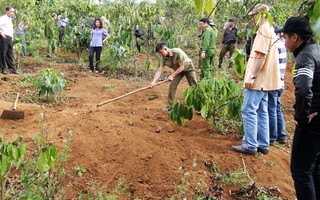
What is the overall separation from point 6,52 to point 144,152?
5.57 meters

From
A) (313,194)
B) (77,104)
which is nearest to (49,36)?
(77,104)

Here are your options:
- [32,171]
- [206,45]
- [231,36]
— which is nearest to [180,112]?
[32,171]

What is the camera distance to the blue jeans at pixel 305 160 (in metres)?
2.74

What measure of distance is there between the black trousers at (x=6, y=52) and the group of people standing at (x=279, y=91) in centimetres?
416

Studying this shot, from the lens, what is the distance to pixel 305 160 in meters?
2.75

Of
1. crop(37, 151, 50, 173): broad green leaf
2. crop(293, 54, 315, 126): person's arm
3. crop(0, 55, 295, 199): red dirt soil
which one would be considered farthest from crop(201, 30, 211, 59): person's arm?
crop(37, 151, 50, 173): broad green leaf

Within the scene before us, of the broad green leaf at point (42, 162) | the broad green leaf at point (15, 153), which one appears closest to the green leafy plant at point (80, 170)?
the broad green leaf at point (42, 162)

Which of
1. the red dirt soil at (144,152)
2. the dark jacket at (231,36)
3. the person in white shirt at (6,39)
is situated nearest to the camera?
the red dirt soil at (144,152)

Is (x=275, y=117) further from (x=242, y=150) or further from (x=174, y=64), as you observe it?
(x=174, y=64)

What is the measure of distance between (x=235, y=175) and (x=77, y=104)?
383 centimetres

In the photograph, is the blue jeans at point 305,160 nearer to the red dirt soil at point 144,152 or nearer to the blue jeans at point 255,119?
the red dirt soil at point 144,152

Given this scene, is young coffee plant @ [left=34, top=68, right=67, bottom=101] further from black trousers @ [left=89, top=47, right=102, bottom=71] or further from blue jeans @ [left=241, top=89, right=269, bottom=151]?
blue jeans @ [left=241, top=89, right=269, bottom=151]

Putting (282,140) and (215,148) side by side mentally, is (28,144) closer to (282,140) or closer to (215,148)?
(215,148)

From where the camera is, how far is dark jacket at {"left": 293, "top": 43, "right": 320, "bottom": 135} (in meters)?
2.71
